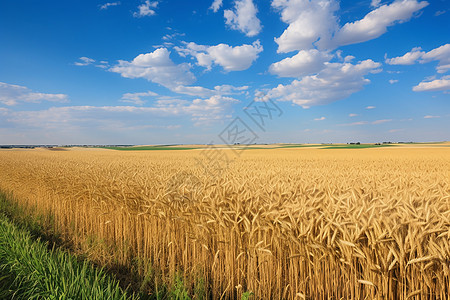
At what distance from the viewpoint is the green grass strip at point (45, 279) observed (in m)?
2.72

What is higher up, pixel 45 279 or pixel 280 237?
pixel 280 237

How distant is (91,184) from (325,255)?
5463mm

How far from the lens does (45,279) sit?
300cm

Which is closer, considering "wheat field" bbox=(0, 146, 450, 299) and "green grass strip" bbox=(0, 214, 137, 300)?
"wheat field" bbox=(0, 146, 450, 299)

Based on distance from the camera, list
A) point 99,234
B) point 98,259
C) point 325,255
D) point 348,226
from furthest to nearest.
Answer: point 99,234 → point 98,259 → point 325,255 → point 348,226

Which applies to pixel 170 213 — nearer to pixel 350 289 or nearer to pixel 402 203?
pixel 350 289

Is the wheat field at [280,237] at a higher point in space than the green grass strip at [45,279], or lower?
higher

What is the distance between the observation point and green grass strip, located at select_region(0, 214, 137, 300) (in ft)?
8.93

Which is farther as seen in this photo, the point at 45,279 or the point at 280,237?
the point at 45,279

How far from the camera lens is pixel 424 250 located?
1.81m

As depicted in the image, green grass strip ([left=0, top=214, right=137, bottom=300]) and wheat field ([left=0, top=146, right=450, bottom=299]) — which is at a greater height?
wheat field ([left=0, top=146, right=450, bottom=299])

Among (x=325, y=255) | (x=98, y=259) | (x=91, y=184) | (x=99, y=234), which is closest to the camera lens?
(x=325, y=255)

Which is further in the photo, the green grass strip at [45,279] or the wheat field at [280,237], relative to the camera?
the green grass strip at [45,279]

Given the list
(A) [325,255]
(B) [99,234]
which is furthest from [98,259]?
(A) [325,255]
